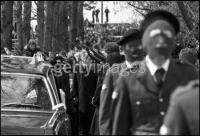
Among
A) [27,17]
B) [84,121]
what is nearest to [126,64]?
[84,121]

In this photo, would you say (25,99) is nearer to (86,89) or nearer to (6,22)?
(86,89)

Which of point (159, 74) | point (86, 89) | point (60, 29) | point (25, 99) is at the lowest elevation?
point (86, 89)

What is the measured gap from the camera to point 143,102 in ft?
13.6

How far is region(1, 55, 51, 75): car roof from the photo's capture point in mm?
6688

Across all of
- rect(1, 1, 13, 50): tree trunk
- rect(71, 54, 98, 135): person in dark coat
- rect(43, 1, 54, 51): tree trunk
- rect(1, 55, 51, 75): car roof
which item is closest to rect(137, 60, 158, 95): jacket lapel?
rect(1, 55, 51, 75): car roof

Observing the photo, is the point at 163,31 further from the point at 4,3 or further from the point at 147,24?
the point at 4,3

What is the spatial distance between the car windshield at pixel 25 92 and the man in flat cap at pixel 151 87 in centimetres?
250

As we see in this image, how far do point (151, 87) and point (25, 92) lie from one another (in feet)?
9.44

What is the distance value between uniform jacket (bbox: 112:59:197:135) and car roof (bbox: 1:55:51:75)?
2652mm

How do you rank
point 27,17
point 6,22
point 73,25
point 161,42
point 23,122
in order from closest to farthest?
point 161,42, point 23,122, point 6,22, point 27,17, point 73,25

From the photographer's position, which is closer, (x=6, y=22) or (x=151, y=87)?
(x=151, y=87)

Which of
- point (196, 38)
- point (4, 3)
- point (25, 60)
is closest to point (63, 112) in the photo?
point (25, 60)

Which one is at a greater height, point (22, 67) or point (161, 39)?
point (161, 39)

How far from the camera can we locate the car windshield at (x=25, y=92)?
6574mm
